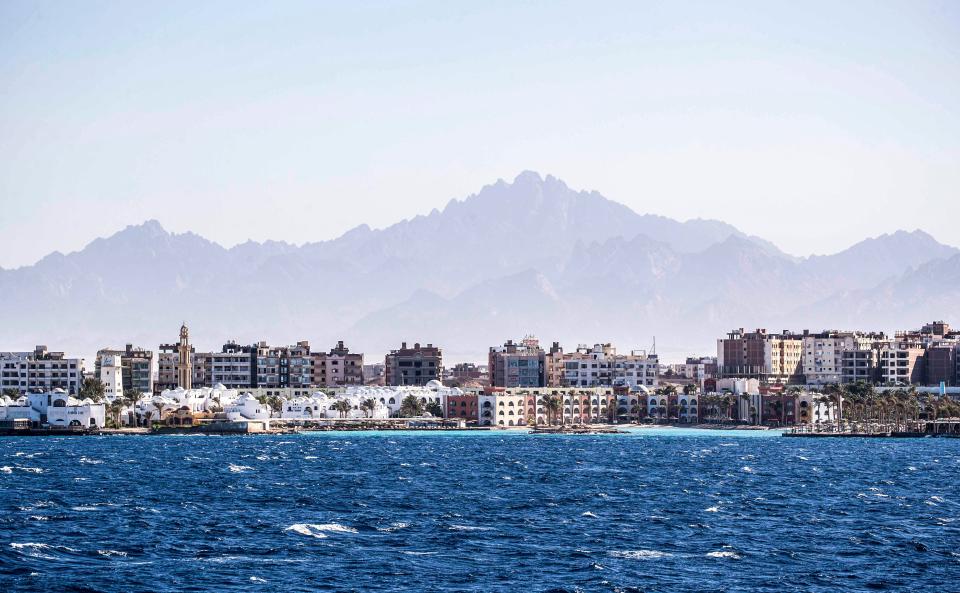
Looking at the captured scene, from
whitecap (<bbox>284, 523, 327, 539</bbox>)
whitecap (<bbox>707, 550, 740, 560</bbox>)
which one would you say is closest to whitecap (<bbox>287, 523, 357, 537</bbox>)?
whitecap (<bbox>284, 523, 327, 539</bbox>)

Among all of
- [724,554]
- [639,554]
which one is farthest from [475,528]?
[724,554]

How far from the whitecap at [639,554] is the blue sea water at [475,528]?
6.6 inches

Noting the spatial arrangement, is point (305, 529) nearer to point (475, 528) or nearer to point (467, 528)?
point (467, 528)

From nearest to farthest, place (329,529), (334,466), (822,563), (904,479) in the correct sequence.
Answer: (822,563), (329,529), (904,479), (334,466)

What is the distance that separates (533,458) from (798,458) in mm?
31332

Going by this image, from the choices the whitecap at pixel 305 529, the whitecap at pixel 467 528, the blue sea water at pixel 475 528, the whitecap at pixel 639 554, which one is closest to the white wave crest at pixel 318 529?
the whitecap at pixel 305 529

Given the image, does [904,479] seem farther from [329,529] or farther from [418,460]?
[329,529]

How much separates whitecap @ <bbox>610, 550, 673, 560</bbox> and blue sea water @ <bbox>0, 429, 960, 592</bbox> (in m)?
0.17

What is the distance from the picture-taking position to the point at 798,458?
191 m

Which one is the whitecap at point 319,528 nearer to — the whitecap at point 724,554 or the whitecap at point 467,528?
the whitecap at point 467,528

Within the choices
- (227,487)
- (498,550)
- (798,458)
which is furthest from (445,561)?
(798,458)

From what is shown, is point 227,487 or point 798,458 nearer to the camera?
point 227,487

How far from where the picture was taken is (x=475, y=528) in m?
103

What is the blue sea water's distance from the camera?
81.3m
